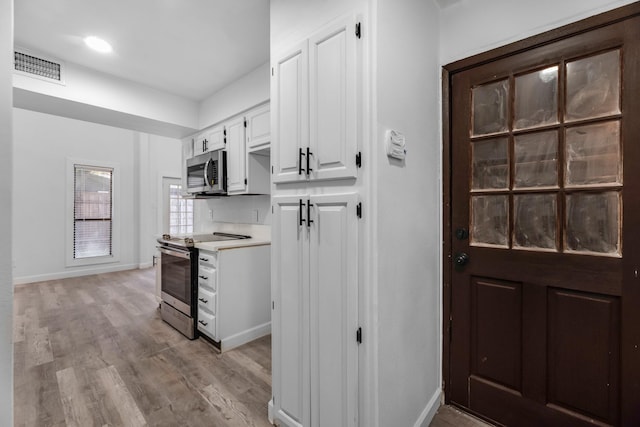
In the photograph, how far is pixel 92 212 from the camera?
18.1 feet

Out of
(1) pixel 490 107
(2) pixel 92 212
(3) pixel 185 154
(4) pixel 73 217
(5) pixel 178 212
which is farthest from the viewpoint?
(5) pixel 178 212

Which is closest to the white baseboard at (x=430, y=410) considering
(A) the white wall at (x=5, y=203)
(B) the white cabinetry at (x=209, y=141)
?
(A) the white wall at (x=5, y=203)

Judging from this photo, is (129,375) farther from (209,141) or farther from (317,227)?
(209,141)

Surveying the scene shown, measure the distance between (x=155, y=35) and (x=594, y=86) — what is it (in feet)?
9.35

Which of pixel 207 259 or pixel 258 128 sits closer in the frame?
pixel 207 259

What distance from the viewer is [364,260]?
4.24 ft

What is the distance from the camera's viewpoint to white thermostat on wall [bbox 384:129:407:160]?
1.33 metres

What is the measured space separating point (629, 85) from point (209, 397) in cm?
288

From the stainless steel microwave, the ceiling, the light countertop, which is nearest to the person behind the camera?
the ceiling

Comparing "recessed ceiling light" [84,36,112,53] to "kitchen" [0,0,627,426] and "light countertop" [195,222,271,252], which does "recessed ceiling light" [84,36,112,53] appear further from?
"light countertop" [195,222,271,252]

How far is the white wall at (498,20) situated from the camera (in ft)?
4.65

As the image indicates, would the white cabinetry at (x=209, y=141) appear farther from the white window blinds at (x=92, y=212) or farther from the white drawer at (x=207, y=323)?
the white window blinds at (x=92, y=212)

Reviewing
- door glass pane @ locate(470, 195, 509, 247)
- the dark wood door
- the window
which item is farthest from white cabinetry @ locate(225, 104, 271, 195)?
the window

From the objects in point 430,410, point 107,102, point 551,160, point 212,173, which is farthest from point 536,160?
point 107,102
